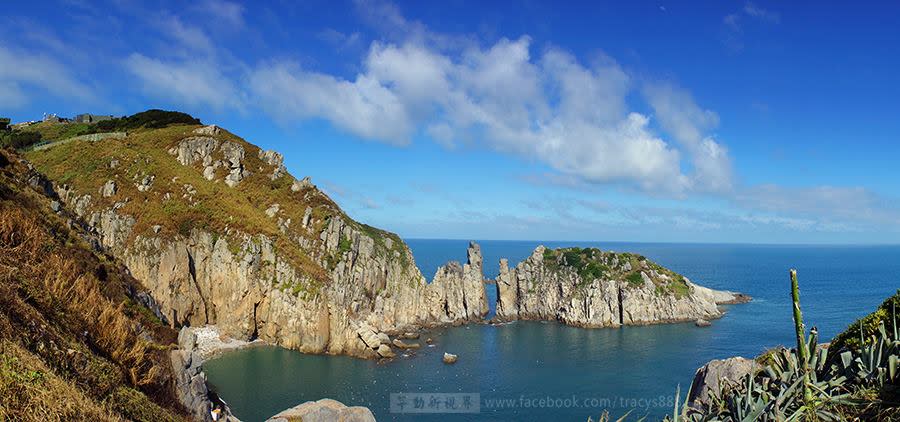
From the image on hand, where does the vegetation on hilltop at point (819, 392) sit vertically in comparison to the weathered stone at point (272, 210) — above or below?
below

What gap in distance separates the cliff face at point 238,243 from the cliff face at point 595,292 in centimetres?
2150

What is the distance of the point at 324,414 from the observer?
2488 centimetres

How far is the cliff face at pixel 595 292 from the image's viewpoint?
103m

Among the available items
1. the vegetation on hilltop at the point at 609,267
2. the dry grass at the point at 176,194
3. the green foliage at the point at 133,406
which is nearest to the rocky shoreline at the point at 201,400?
the green foliage at the point at 133,406

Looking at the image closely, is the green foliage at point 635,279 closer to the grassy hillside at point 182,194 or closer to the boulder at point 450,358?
the boulder at point 450,358

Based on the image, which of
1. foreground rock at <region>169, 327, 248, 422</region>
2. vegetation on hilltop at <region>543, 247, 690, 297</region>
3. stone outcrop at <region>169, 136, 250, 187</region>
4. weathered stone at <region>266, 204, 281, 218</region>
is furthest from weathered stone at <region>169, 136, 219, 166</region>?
foreground rock at <region>169, 327, 248, 422</region>

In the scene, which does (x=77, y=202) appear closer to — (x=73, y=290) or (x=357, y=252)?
(x=357, y=252)

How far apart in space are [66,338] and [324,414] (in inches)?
655

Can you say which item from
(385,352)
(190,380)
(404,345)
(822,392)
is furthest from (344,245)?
(822,392)

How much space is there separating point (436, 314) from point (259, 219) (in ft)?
133

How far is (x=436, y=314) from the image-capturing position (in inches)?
4026

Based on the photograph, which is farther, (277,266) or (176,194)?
(176,194)

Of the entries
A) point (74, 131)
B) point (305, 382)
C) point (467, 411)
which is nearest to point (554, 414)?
point (467, 411)

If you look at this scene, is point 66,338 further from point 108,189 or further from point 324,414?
point 108,189
